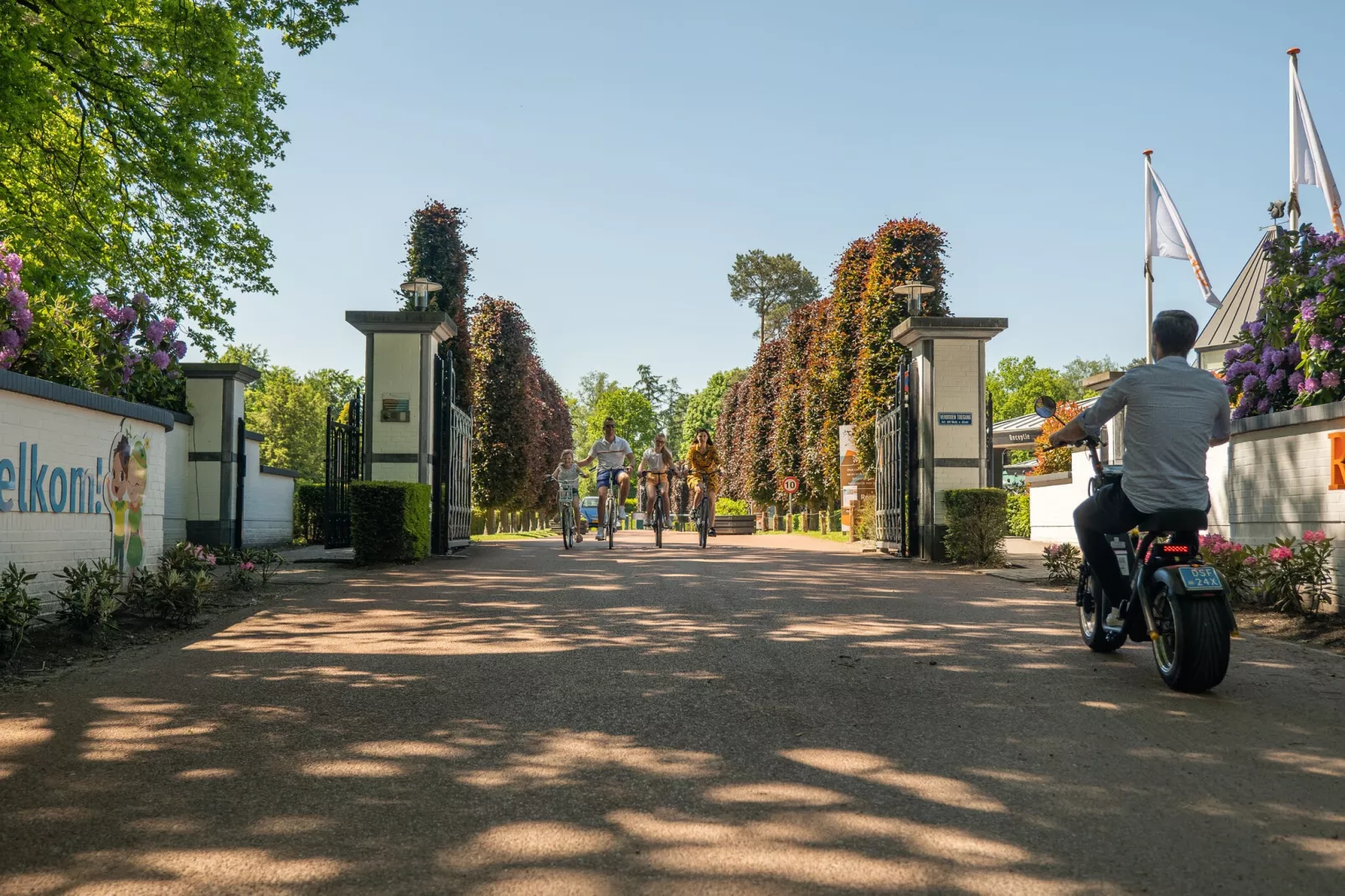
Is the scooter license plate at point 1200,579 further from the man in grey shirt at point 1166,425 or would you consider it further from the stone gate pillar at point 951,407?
the stone gate pillar at point 951,407

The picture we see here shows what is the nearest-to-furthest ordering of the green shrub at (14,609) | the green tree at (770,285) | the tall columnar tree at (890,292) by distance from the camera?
the green shrub at (14,609)
the tall columnar tree at (890,292)
the green tree at (770,285)

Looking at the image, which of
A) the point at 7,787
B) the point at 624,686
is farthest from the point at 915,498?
the point at 7,787

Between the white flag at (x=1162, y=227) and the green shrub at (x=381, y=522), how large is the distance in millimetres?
18706

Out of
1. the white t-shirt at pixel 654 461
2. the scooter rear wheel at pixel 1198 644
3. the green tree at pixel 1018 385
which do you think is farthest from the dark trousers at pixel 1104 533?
the green tree at pixel 1018 385

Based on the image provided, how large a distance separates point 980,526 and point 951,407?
227 cm

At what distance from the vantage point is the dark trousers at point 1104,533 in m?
5.49

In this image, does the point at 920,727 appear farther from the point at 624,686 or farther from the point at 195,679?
the point at 195,679

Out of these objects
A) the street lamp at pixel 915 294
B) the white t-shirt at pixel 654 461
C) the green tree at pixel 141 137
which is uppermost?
the green tree at pixel 141 137

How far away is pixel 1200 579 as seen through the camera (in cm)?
479

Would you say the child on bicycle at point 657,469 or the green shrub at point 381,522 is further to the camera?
the child on bicycle at point 657,469

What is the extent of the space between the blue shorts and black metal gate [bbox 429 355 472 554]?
7.32 feet

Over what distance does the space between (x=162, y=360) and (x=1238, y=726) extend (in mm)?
13713

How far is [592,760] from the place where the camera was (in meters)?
3.96

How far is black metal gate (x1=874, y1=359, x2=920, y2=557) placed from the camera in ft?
49.3
